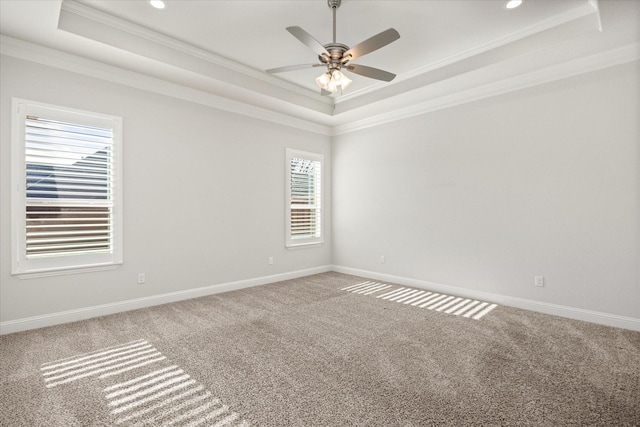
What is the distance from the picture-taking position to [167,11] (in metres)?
3.01

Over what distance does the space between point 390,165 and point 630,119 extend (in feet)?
9.21

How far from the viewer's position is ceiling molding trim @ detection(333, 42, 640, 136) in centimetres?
317

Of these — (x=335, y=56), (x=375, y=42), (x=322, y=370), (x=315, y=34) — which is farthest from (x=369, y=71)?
(x=322, y=370)

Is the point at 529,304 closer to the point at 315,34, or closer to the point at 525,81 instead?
the point at 525,81

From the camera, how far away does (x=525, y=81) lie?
373cm

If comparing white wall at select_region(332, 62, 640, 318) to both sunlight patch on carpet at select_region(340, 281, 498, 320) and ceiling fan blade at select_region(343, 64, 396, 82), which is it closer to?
sunlight patch on carpet at select_region(340, 281, 498, 320)

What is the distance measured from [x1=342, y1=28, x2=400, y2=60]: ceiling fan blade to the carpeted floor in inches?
98.1

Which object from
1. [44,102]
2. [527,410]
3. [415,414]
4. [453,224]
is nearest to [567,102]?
[453,224]

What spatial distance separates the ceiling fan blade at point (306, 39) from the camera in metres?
2.45

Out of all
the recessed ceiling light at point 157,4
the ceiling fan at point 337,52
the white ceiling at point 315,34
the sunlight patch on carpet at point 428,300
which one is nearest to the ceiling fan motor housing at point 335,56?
the ceiling fan at point 337,52

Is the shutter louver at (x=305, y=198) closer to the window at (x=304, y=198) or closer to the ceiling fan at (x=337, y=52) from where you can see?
the window at (x=304, y=198)

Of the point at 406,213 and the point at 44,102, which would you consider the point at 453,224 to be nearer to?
the point at 406,213

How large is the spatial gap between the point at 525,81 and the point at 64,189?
5.22m

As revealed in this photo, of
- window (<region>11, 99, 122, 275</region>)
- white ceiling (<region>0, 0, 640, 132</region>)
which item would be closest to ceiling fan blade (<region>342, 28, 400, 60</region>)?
white ceiling (<region>0, 0, 640, 132</region>)
